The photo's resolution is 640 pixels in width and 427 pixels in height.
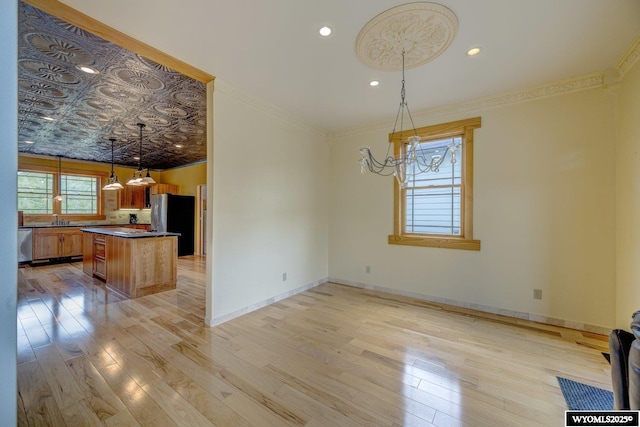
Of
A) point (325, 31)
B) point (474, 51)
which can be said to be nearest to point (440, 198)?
point (474, 51)

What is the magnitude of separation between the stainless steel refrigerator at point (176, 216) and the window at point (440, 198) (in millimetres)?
6203

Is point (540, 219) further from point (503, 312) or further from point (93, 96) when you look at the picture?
point (93, 96)

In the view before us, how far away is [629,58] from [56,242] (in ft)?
34.0

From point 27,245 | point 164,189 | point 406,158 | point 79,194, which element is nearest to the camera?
point 406,158

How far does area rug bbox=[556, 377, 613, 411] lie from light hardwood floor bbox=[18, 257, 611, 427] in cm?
7

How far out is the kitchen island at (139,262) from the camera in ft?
12.7

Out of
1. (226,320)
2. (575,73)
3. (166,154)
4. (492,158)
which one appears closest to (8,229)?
(226,320)

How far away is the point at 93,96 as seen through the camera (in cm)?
338

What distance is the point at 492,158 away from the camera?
11.0 ft

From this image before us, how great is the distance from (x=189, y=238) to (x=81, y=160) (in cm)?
363

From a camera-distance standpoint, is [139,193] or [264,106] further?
[139,193]

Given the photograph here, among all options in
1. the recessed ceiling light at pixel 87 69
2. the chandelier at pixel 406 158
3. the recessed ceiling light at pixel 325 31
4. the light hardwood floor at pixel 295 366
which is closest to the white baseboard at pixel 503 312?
the light hardwood floor at pixel 295 366

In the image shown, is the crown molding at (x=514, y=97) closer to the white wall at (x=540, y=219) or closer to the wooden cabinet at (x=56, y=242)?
the white wall at (x=540, y=219)

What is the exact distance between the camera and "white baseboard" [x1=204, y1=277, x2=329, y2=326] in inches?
117
